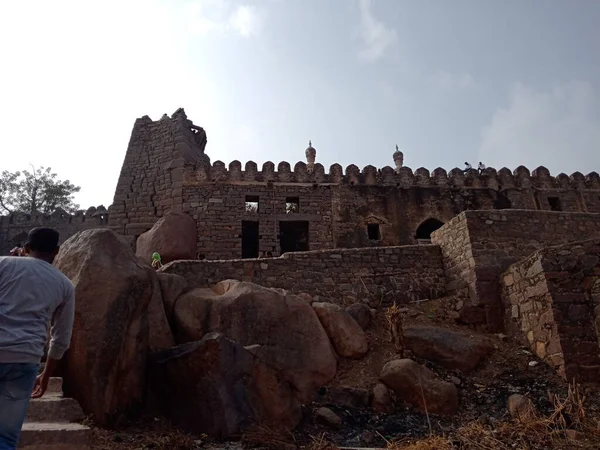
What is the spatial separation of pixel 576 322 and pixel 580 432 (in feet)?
6.08

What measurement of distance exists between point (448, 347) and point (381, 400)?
1647 mm

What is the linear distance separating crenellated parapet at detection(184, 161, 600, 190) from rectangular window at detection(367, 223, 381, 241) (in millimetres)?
1602

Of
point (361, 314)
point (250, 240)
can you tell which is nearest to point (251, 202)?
point (250, 240)

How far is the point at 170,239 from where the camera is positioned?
1384 cm

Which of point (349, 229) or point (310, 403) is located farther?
point (349, 229)

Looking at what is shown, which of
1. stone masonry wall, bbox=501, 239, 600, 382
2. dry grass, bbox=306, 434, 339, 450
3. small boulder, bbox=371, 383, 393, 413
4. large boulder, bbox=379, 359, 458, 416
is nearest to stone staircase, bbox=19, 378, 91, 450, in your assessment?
dry grass, bbox=306, 434, 339, 450

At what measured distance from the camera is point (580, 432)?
521 cm

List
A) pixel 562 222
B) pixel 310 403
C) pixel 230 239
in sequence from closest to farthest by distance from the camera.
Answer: pixel 310 403 < pixel 562 222 < pixel 230 239

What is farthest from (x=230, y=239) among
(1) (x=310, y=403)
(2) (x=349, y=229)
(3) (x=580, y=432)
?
(3) (x=580, y=432)

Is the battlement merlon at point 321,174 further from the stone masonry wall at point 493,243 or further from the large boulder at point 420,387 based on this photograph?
the large boulder at point 420,387

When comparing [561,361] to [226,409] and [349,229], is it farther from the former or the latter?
[349,229]

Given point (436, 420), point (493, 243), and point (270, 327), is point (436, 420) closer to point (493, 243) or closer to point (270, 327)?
point (270, 327)

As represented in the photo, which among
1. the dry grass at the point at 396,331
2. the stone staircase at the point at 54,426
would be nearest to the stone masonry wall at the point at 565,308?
the dry grass at the point at 396,331

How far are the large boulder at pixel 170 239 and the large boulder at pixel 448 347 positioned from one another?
803cm
